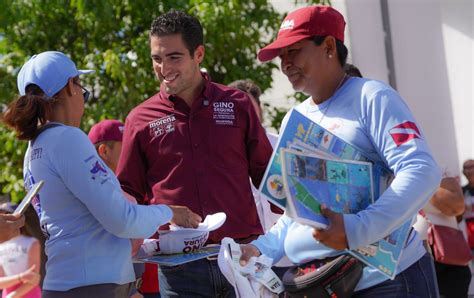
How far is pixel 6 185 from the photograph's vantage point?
895cm

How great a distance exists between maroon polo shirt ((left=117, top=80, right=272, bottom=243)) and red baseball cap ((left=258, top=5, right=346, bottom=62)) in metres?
1.18

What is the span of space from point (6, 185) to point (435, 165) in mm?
6484

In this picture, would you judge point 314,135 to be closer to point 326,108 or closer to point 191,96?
point 326,108

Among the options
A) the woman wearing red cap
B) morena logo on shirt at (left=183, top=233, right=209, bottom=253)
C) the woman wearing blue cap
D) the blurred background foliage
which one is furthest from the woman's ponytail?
the blurred background foliage

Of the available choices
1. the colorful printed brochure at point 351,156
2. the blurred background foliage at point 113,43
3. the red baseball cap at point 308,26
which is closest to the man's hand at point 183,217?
the red baseball cap at point 308,26

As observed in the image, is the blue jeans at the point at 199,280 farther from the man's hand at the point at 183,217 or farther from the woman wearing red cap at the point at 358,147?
the woman wearing red cap at the point at 358,147

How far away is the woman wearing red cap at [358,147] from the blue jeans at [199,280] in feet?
2.72

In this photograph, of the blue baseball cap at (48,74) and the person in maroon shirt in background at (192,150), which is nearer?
the blue baseball cap at (48,74)

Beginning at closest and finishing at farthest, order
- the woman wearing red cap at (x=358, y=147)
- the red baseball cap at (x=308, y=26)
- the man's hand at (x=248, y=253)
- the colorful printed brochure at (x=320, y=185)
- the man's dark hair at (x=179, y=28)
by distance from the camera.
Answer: the colorful printed brochure at (x=320, y=185) < the woman wearing red cap at (x=358, y=147) < the red baseball cap at (x=308, y=26) < the man's hand at (x=248, y=253) < the man's dark hair at (x=179, y=28)

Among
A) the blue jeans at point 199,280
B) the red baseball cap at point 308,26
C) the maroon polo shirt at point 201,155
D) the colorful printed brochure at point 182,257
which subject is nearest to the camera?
the red baseball cap at point 308,26

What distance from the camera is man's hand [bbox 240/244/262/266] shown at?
365 centimetres

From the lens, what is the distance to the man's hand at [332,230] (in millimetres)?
2979

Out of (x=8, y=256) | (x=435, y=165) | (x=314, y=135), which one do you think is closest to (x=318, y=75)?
(x=314, y=135)

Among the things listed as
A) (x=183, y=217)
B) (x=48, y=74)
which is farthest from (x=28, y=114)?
(x=183, y=217)
